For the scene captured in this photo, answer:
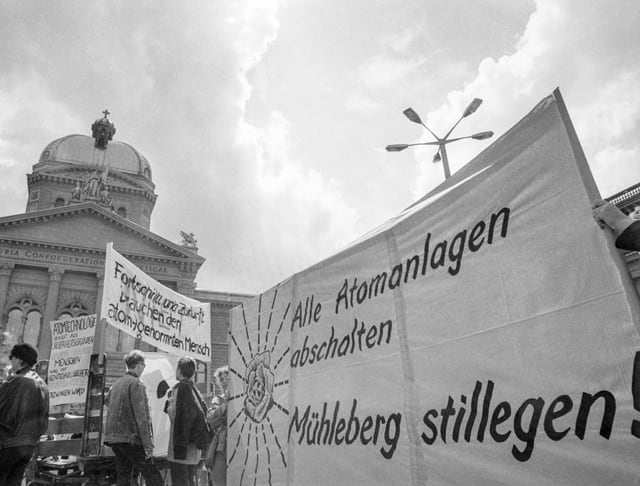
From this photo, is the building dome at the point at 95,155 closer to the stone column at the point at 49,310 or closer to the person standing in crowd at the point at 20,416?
the stone column at the point at 49,310

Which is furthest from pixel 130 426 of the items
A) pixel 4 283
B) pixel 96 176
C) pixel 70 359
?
pixel 96 176

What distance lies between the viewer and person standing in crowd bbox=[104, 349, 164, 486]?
5051 millimetres

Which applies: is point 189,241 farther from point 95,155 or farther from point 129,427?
point 129,427

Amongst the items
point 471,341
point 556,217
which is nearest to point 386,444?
point 471,341

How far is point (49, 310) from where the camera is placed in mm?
27531

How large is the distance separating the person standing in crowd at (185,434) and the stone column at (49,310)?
25.0 m

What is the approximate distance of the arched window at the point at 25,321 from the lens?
26.9 m

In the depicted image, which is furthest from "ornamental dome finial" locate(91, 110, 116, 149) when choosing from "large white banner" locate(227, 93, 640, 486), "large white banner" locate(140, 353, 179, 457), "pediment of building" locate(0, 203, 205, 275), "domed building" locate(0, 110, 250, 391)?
"large white banner" locate(227, 93, 640, 486)

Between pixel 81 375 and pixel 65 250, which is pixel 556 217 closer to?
pixel 81 375

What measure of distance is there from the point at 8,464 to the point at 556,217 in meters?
5.38

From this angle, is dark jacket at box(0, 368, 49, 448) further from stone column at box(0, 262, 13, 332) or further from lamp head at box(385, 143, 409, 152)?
stone column at box(0, 262, 13, 332)

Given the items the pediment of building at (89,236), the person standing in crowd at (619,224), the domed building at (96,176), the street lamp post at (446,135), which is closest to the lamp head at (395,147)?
the street lamp post at (446,135)

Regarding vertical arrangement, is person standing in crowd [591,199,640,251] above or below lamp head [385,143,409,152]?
below

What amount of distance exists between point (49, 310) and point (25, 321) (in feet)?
4.71
